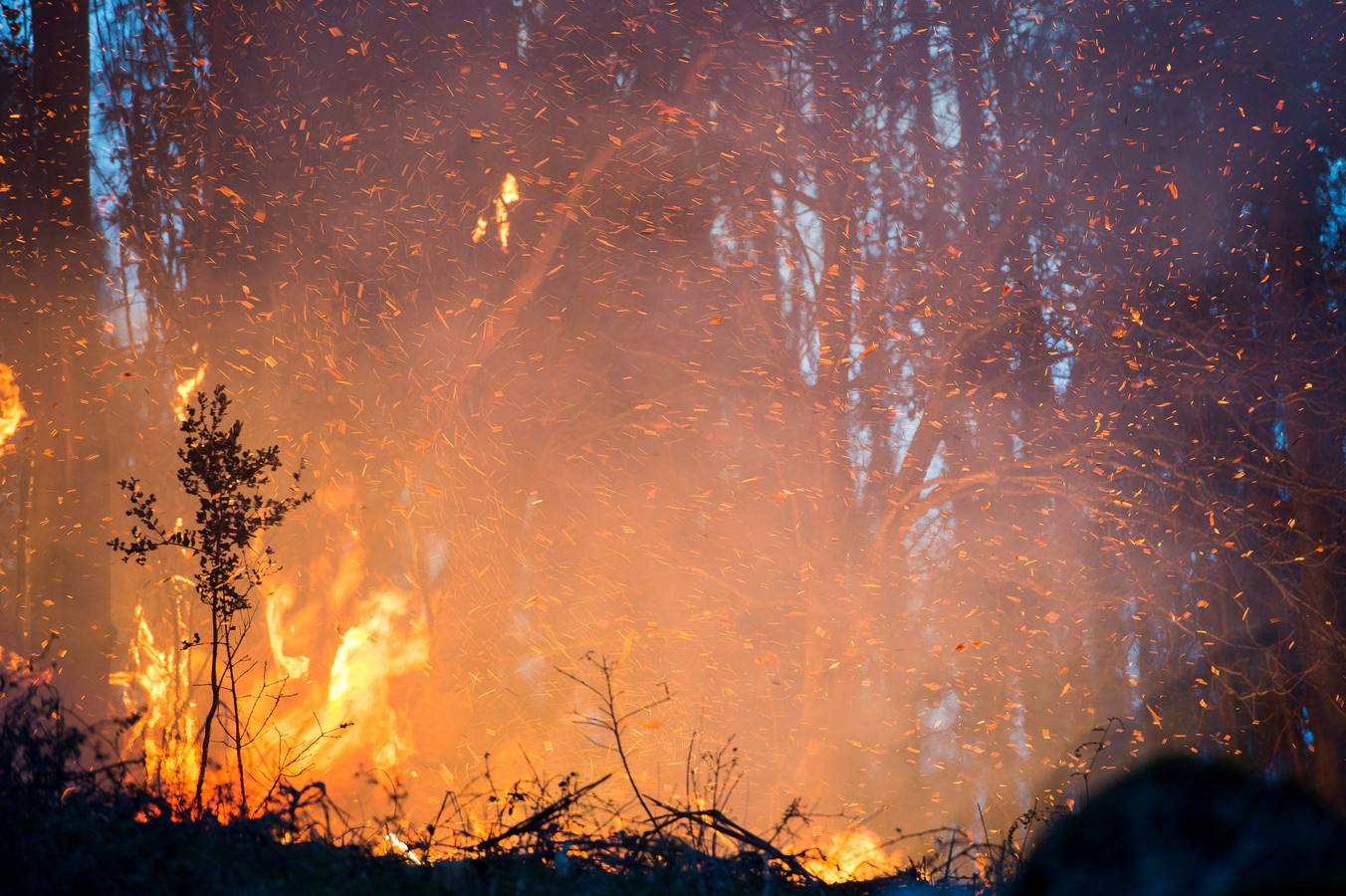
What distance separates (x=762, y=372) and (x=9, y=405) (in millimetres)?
8699

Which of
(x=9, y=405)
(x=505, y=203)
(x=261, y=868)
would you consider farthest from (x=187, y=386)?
(x=261, y=868)

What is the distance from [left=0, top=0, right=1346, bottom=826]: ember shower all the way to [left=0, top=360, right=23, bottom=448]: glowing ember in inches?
1.8

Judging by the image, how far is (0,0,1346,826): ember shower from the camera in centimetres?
926

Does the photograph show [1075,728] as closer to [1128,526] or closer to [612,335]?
[1128,526]

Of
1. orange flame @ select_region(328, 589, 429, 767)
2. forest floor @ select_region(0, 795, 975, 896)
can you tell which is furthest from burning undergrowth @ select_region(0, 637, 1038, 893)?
orange flame @ select_region(328, 589, 429, 767)

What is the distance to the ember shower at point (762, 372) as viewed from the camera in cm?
926

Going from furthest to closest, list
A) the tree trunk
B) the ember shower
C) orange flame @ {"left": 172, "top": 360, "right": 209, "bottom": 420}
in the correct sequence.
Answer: orange flame @ {"left": 172, "top": 360, "right": 209, "bottom": 420}, the tree trunk, the ember shower

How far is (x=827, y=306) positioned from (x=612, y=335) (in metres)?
2.33

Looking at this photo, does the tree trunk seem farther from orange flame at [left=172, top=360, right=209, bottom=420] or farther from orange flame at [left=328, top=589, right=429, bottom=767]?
orange flame at [left=328, top=589, right=429, bottom=767]

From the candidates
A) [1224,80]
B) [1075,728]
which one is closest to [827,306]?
[1224,80]

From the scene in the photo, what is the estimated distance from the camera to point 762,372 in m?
10.4

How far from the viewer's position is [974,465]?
1001cm

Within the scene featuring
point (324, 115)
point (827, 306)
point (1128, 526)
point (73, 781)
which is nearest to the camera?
point (73, 781)

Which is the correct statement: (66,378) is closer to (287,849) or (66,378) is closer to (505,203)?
(505,203)
